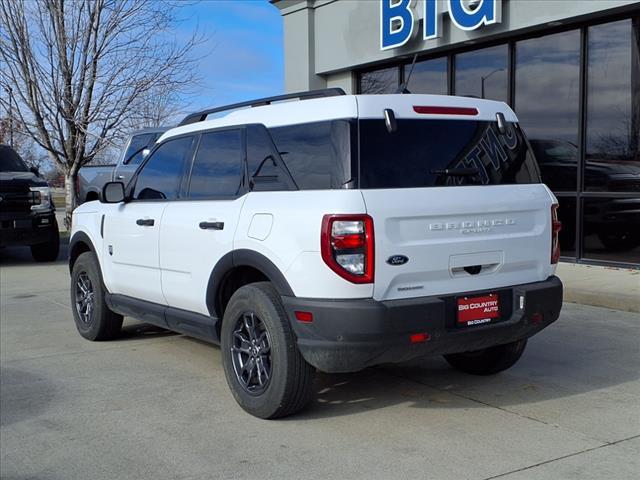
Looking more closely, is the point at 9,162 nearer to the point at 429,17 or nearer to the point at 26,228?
the point at 26,228

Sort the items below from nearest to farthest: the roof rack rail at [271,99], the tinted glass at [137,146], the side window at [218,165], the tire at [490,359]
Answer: the roof rack rail at [271,99], the side window at [218,165], the tire at [490,359], the tinted glass at [137,146]

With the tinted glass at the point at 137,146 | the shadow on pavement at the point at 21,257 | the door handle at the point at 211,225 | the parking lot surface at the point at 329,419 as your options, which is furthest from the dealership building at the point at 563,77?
the shadow on pavement at the point at 21,257

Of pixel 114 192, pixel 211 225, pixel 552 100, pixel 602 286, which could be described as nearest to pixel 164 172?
pixel 114 192

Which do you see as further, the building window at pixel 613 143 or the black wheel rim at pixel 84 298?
the building window at pixel 613 143

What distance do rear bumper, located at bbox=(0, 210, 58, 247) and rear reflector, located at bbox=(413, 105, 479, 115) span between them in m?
10.3

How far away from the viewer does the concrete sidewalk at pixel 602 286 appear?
26.8 ft

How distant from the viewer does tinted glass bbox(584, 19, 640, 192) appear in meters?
10.5

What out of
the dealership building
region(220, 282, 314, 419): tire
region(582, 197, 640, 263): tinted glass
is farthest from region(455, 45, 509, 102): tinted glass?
region(220, 282, 314, 419): tire

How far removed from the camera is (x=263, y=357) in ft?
15.1

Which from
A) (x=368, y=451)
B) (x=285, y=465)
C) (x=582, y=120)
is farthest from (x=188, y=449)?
(x=582, y=120)

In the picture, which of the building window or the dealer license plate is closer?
the dealer license plate

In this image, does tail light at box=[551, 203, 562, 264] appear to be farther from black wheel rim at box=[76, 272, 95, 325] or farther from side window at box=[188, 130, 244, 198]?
black wheel rim at box=[76, 272, 95, 325]

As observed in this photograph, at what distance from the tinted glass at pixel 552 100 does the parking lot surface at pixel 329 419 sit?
5284 millimetres

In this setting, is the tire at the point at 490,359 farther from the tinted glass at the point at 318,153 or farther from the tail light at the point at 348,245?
the tinted glass at the point at 318,153
